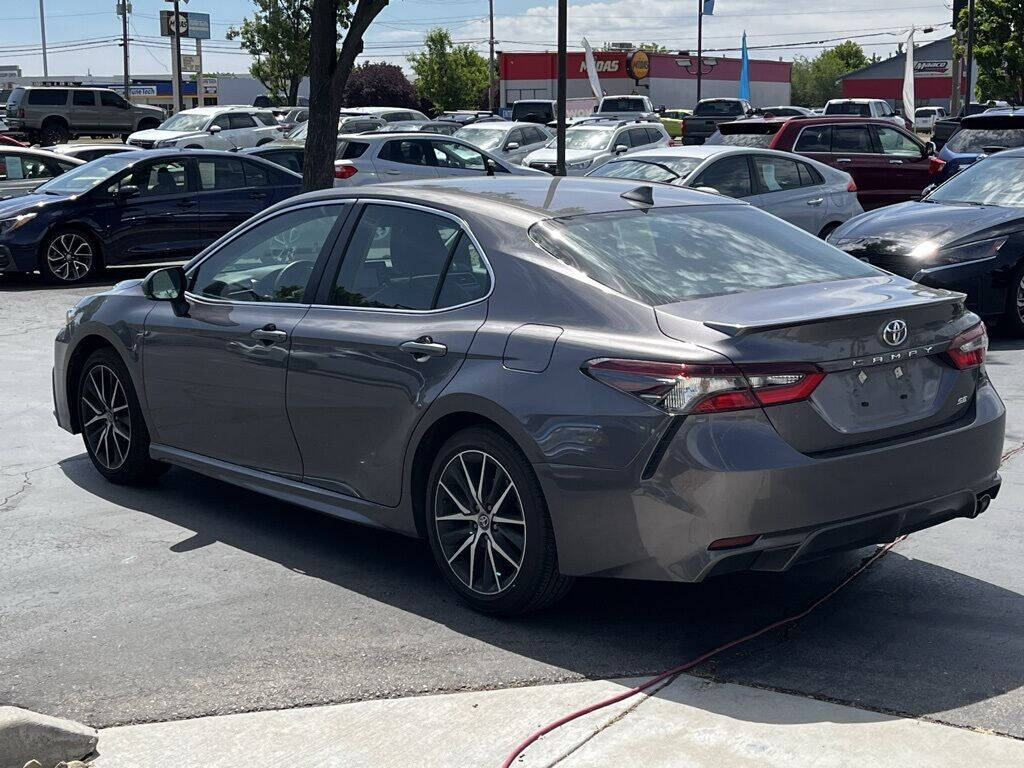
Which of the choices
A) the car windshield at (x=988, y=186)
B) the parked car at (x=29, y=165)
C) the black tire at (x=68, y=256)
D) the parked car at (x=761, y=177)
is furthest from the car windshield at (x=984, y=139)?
the parked car at (x=29, y=165)

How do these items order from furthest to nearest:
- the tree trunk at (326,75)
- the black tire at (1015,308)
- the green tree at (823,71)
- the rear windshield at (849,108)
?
the green tree at (823,71), the rear windshield at (849,108), the tree trunk at (326,75), the black tire at (1015,308)

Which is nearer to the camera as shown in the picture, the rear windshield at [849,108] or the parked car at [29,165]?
the parked car at [29,165]

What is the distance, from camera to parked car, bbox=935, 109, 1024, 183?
774 inches

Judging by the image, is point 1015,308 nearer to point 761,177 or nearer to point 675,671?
point 761,177

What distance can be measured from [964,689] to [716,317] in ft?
4.65

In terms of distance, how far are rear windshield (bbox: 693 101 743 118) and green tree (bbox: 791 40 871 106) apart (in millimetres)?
91310

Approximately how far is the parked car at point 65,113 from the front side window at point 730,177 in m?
34.1

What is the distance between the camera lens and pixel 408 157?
21.3m

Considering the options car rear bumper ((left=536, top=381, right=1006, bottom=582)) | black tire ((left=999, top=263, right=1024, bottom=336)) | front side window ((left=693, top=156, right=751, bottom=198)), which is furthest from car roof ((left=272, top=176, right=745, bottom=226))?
front side window ((left=693, top=156, right=751, bottom=198))

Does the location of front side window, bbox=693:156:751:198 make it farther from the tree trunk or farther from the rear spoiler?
the rear spoiler

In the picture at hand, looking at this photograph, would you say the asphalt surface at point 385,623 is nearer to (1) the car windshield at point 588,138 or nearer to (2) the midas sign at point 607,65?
(1) the car windshield at point 588,138

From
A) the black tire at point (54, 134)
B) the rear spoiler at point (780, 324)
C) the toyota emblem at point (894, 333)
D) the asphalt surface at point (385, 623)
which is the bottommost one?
the asphalt surface at point (385, 623)

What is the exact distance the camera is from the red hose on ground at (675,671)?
3925 mm

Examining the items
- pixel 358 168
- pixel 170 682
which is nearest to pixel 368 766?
pixel 170 682
